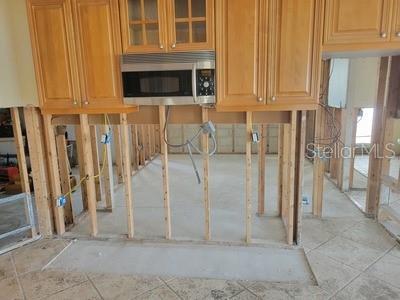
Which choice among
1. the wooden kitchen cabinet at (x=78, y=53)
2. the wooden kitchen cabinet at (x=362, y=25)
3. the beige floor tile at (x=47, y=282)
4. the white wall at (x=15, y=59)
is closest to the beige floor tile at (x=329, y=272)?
the wooden kitchen cabinet at (x=362, y=25)

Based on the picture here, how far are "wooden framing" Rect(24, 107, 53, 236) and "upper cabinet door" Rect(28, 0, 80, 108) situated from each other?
0.97 feet

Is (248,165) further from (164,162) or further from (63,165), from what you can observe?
(63,165)

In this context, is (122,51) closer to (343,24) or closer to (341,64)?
(343,24)

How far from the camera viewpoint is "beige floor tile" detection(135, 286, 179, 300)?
2326mm

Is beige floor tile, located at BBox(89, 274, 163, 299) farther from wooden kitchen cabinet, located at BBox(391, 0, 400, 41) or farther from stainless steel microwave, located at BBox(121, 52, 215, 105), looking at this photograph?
wooden kitchen cabinet, located at BBox(391, 0, 400, 41)

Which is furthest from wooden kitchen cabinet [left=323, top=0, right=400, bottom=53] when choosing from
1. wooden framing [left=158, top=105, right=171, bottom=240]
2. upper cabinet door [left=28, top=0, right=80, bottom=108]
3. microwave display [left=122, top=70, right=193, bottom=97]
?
upper cabinet door [left=28, top=0, right=80, bottom=108]

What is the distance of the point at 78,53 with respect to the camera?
9.01ft

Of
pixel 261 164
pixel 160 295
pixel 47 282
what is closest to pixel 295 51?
pixel 261 164

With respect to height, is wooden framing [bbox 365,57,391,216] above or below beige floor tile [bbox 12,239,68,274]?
above

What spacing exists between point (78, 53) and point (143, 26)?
0.65 metres

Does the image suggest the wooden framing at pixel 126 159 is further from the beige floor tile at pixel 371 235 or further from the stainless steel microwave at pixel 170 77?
the beige floor tile at pixel 371 235

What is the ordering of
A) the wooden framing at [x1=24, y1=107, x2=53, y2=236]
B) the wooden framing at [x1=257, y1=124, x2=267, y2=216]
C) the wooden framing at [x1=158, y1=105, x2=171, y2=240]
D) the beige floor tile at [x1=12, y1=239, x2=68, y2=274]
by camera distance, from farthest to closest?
the wooden framing at [x1=257, y1=124, x2=267, y2=216], the wooden framing at [x1=24, y1=107, x2=53, y2=236], the wooden framing at [x1=158, y1=105, x2=171, y2=240], the beige floor tile at [x1=12, y1=239, x2=68, y2=274]

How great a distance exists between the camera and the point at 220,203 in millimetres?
4297

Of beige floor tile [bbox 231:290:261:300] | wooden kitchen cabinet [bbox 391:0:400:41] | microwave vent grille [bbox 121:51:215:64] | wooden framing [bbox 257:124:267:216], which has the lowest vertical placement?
beige floor tile [bbox 231:290:261:300]
